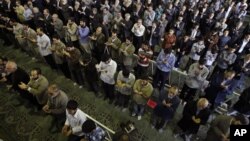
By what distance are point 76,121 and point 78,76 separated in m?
2.48

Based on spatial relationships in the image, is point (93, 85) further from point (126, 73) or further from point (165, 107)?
point (165, 107)

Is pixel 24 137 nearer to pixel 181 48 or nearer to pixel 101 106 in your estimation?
pixel 101 106

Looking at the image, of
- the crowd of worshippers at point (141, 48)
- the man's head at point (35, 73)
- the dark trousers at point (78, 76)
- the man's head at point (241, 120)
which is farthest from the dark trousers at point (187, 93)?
the man's head at point (35, 73)

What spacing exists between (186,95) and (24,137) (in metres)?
4.35

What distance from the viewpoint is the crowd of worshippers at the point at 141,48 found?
5742mm

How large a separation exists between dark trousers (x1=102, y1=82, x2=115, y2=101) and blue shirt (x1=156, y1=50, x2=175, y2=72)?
1.41 metres

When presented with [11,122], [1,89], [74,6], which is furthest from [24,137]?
[74,6]

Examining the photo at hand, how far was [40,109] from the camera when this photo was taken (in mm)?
6590

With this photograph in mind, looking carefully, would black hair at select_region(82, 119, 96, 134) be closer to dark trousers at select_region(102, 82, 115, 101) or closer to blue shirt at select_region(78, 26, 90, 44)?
dark trousers at select_region(102, 82, 115, 101)

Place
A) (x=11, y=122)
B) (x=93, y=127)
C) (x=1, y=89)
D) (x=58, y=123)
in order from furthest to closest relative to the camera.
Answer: (x=1, y=89) < (x=11, y=122) < (x=58, y=123) < (x=93, y=127)

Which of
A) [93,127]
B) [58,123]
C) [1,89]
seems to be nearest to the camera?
[93,127]

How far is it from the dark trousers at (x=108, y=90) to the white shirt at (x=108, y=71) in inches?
6.0

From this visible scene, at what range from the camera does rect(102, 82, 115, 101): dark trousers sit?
6.28m

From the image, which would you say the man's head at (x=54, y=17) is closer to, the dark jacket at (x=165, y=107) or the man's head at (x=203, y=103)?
the dark jacket at (x=165, y=107)
